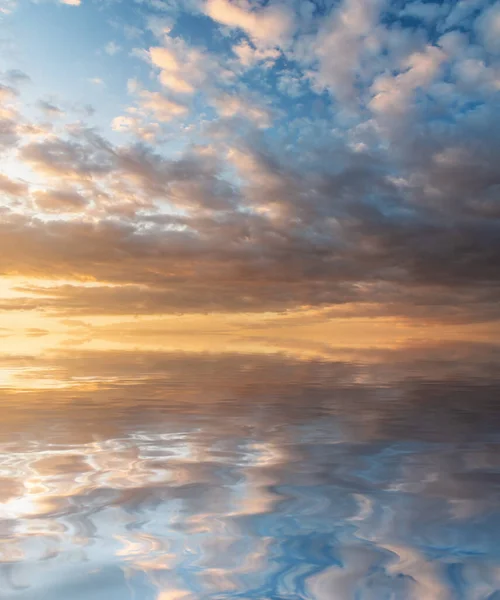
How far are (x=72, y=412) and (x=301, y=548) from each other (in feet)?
43.9

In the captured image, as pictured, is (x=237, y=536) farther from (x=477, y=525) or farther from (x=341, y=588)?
(x=477, y=525)

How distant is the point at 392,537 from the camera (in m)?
6.87

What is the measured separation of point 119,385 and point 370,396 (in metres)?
13.2

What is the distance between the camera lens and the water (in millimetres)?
5750

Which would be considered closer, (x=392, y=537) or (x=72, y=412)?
(x=392, y=537)

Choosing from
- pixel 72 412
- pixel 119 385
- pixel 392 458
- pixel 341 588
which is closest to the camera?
pixel 341 588

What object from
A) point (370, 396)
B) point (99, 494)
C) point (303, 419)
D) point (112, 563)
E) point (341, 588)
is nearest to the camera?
point (341, 588)

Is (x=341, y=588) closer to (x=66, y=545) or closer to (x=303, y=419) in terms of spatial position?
(x=66, y=545)

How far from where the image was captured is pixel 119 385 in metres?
28.8

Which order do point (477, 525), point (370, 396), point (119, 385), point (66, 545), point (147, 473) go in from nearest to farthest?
point (66, 545)
point (477, 525)
point (147, 473)
point (370, 396)
point (119, 385)

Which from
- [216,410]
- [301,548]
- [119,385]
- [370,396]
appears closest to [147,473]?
[301,548]

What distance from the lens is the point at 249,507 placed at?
8.10 metres

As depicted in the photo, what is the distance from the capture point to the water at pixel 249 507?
226 inches

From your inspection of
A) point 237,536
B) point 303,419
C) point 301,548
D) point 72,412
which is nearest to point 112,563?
point 237,536
